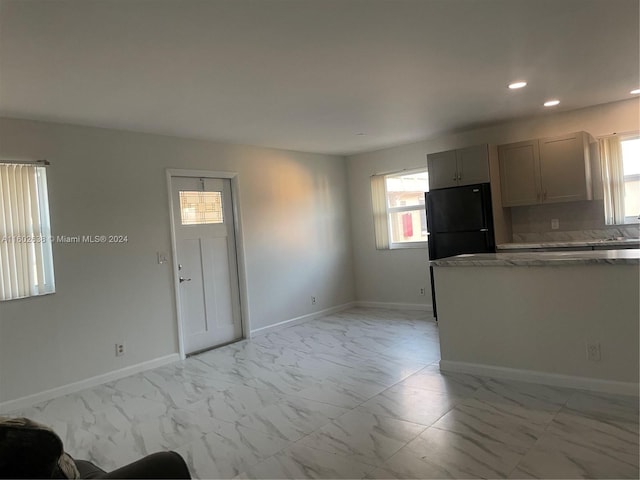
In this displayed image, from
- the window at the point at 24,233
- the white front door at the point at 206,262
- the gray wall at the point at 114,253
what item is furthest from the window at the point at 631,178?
the window at the point at 24,233

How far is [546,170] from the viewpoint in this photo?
509 centimetres

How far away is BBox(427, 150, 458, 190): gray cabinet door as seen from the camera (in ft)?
18.3

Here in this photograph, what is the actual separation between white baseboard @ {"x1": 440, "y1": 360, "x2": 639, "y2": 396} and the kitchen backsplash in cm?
242

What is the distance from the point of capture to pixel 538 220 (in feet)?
18.0

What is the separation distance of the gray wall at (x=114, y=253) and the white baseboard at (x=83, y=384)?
0.14ft

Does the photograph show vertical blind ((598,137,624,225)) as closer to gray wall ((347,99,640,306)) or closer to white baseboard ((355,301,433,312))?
gray wall ((347,99,640,306))

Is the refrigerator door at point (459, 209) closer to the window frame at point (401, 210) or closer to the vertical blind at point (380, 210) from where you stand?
the window frame at point (401, 210)

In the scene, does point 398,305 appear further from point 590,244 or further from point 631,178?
point 631,178

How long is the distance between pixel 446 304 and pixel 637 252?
142 centimetres

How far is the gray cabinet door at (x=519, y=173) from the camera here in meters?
5.16

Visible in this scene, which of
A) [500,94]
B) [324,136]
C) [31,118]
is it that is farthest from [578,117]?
[31,118]

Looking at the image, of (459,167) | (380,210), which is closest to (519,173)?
(459,167)

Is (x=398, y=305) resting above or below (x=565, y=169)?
below

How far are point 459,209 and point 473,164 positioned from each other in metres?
0.55
